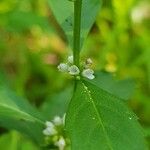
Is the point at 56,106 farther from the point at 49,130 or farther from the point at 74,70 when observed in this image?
the point at 74,70

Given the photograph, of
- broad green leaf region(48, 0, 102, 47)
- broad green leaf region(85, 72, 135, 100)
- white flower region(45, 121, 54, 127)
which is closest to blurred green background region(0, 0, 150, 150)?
broad green leaf region(85, 72, 135, 100)

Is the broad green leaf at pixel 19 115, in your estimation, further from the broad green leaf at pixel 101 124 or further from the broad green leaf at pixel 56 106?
the broad green leaf at pixel 101 124

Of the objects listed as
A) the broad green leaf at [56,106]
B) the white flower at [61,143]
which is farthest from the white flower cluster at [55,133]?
the broad green leaf at [56,106]

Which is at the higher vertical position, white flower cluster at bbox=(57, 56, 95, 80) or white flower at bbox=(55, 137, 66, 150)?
white flower cluster at bbox=(57, 56, 95, 80)

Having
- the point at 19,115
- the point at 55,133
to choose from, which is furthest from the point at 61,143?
the point at 19,115

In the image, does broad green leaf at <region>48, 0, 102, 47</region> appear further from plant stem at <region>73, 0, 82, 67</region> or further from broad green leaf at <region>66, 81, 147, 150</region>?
broad green leaf at <region>66, 81, 147, 150</region>
